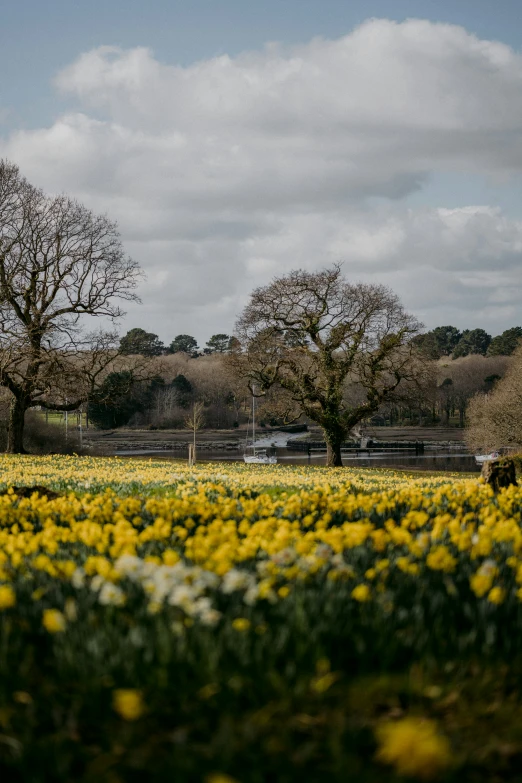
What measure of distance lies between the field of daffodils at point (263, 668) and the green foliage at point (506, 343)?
122174 mm

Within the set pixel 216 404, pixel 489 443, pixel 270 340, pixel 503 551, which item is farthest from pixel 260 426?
pixel 503 551

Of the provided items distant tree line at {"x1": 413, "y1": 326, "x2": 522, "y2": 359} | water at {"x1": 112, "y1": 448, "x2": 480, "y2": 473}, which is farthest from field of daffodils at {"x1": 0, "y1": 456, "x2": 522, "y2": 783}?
distant tree line at {"x1": 413, "y1": 326, "x2": 522, "y2": 359}

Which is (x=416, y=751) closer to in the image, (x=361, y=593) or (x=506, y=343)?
(x=361, y=593)

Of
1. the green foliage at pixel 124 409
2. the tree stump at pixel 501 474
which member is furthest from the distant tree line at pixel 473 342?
the tree stump at pixel 501 474

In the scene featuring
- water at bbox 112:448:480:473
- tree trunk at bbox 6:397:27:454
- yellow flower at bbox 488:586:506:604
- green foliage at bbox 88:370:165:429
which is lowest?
water at bbox 112:448:480:473

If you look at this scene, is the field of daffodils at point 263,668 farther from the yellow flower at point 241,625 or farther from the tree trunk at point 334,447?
the tree trunk at point 334,447

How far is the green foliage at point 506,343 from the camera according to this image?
121 meters

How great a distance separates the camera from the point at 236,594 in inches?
145

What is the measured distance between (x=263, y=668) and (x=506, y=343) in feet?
416

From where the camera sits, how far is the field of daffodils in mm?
2527

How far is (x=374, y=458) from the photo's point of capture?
2571 inches

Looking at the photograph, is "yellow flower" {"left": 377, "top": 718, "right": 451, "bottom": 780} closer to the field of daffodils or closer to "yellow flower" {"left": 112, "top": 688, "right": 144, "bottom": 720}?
the field of daffodils

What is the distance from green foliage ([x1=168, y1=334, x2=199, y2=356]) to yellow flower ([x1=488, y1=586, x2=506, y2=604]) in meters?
155

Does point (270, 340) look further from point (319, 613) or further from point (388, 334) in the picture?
point (319, 613)
